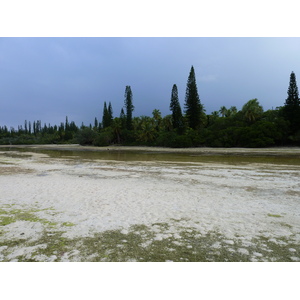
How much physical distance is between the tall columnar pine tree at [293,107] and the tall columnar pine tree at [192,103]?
21.8m

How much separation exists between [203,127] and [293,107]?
78.5 feet

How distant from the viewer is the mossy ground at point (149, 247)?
384 cm

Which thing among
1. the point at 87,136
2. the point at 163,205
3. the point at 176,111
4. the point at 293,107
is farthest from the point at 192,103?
the point at 163,205

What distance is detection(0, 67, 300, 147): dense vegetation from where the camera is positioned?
45.4 metres

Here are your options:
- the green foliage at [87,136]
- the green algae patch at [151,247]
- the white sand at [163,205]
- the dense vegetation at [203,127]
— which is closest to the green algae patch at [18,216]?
the white sand at [163,205]

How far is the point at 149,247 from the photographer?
4207mm

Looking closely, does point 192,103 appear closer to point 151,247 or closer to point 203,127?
point 203,127

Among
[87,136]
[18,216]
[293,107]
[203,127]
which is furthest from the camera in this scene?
[87,136]

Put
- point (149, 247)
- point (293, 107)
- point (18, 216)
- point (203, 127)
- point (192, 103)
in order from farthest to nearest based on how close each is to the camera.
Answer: point (203, 127), point (192, 103), point (293, 107), point (18, 216), point (149, 247)

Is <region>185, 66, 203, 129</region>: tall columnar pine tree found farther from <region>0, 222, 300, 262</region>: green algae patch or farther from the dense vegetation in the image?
<region>0, 222, 300, 262</region>: green algae patch

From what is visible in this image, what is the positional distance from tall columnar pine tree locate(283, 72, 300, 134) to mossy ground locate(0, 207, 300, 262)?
50.2m

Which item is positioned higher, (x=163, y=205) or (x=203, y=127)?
(x=203, y=127)

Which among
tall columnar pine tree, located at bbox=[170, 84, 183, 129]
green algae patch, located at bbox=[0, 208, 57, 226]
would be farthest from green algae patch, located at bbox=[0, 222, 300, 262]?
tall columnar pine tree, located at bbox=[170, 84, 183, 129]

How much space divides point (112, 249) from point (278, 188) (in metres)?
8.32
